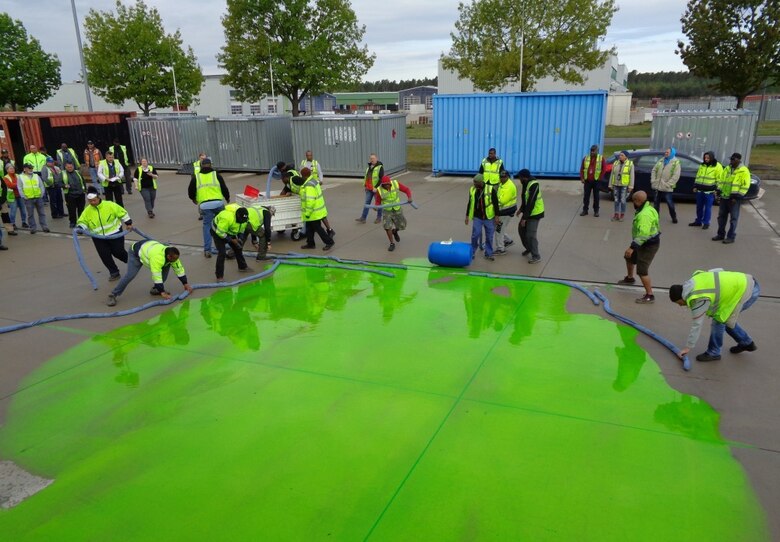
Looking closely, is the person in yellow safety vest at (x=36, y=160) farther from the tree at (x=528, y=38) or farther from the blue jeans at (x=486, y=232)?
the tree at (x=528, y=38)

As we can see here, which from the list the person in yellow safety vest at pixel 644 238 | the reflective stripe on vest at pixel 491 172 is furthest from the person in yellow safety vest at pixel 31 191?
the person in yellow safety vest at pixel 644 238

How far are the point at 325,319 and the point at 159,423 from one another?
2963 millimetres

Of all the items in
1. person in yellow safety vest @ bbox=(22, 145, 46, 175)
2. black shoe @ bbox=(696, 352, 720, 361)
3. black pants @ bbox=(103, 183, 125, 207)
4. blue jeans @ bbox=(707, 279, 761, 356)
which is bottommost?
black shoe @ bbox=(696, 352, 720, 361)

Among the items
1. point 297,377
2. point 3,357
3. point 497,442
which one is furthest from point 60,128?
point 497,442

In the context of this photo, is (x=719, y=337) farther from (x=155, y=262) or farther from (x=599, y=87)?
(x=599, y=87)

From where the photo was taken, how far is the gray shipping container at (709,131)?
16.6 meters

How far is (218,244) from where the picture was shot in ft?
31.0

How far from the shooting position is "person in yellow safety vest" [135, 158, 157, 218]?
14.4m

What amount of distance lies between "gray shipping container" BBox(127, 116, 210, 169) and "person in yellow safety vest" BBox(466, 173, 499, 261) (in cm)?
1657

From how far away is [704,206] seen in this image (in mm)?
12391

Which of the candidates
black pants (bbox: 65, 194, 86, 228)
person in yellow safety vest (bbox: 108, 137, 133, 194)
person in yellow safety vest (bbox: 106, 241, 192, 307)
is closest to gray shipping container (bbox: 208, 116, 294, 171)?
person in yellow safety vest (bbox: 108, 137, 133, 194)

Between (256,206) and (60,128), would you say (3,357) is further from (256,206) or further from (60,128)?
(60,128)

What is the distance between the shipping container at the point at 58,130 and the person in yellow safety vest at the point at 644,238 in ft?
75.3

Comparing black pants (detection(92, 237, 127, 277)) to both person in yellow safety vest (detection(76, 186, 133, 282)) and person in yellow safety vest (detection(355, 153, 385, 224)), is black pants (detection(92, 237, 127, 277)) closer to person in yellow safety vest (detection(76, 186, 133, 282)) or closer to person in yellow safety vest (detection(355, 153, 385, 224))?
person in yellow safety vest (detection(76, 186, 133, 282))
